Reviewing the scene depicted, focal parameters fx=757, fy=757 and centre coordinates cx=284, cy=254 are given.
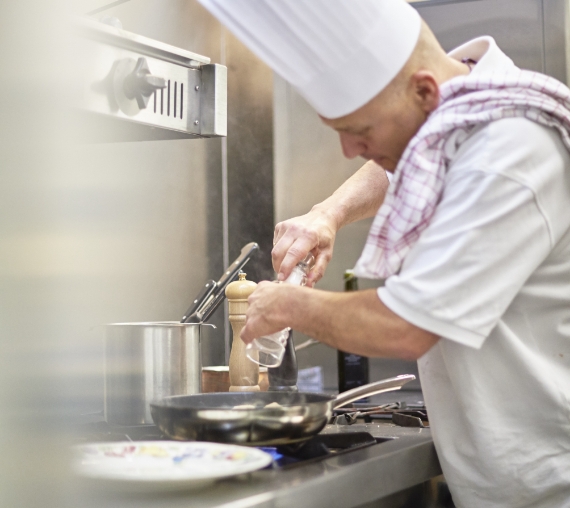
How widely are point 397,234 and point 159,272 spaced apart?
0.91m

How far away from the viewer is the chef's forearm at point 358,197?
1412 millimetres

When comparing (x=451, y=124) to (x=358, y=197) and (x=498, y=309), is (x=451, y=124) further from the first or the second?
(x=358, y=197)

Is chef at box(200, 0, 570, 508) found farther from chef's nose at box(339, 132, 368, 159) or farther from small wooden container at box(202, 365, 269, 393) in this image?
small wooden container at box(202, 365, 269, 393)

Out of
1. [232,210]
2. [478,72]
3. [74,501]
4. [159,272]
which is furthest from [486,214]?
[232,210]

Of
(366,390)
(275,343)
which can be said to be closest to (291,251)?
(275,343)

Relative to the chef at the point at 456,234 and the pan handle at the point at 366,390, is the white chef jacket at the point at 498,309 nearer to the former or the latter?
the chef at the point at 456,234

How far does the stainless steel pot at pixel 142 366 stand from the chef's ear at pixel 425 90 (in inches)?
21.1

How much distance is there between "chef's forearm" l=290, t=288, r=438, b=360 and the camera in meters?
0.90

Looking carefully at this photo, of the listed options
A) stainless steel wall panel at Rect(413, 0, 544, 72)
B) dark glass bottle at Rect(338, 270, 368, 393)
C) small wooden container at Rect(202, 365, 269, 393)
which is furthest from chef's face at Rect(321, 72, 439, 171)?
stainless steel wall panel at Rect(413, 0, 544, 72)

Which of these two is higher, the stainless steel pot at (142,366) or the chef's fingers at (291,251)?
the chef's fingers at (291,251)

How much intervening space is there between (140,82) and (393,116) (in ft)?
1.15

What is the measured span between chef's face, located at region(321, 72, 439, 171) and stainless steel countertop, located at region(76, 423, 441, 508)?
1.39 ft

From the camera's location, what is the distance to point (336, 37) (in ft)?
3.27

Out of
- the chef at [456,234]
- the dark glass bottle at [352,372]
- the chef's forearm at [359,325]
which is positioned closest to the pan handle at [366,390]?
the chef at [456,234]
